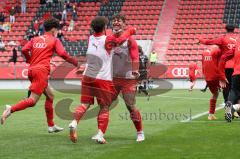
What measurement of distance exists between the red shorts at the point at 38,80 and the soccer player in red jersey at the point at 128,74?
134cm

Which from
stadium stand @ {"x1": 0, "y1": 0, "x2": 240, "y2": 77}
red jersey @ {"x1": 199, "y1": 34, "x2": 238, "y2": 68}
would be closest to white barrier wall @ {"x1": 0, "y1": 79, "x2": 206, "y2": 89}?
stadium stand @ {"x1": 0, "y1": 0, "x2": 240, "y2": 77}

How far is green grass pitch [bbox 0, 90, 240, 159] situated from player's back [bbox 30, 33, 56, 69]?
1.28m

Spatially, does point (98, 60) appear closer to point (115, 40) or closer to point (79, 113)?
point (115, 40)

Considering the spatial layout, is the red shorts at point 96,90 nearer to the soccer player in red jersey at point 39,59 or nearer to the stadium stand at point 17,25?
the soccer player in red jersey at point 39,59

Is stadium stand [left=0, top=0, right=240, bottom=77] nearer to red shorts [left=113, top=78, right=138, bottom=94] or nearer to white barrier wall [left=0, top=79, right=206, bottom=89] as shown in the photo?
white barrier wall [left=0, top=79, right=206, bottom=89]

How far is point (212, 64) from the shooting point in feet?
44.3

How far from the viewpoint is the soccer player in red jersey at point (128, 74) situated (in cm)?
920

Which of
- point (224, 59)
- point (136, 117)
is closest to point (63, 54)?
point (136, 117)

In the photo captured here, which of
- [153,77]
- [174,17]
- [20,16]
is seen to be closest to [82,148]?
[153,77]

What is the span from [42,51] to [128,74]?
1.67 meters

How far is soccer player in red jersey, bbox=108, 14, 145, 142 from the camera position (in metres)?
9.20

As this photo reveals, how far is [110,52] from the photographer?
9.06 metres

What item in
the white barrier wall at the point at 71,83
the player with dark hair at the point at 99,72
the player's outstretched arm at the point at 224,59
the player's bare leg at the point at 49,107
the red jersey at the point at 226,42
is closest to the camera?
the player with dark hair at the point at 99,72

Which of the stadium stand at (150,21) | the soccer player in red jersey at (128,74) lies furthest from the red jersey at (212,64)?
the stadium stand at (150,21)
